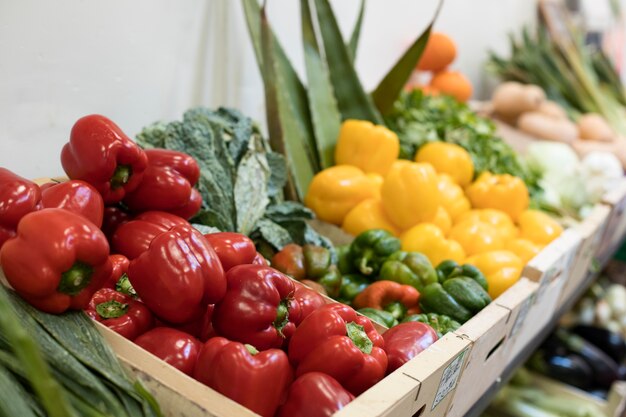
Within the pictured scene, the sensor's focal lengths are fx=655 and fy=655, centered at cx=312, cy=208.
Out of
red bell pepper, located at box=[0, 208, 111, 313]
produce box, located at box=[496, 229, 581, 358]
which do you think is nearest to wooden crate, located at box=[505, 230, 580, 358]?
produce box, located at box=[496, 229, 581, 358]

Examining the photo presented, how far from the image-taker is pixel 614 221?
2.74 meters

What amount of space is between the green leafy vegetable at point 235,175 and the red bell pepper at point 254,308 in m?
0.50

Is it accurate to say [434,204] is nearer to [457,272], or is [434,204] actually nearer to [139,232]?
[457,272]

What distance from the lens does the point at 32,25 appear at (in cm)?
148

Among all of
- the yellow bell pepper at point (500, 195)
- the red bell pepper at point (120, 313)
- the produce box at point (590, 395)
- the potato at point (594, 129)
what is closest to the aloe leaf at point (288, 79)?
the yellow bell pepper at point (500, 195)

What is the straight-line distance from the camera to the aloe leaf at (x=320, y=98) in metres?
2.24

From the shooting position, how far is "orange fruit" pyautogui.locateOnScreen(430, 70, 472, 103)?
333 cm

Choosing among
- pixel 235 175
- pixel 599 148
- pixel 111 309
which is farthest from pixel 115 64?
pixel 599 148

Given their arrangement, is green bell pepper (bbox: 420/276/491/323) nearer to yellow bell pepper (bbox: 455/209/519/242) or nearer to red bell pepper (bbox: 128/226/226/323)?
yellow bell pepper (bbox: 455/209/519/242)

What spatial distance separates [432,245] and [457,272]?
177 mm

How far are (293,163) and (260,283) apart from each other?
3.46 ft

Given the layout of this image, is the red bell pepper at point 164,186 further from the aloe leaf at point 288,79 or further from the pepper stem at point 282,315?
the aloe leaf at point 288,79

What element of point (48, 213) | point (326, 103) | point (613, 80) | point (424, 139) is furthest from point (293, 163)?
point (613, 80)

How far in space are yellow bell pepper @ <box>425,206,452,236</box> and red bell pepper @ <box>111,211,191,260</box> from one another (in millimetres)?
962
